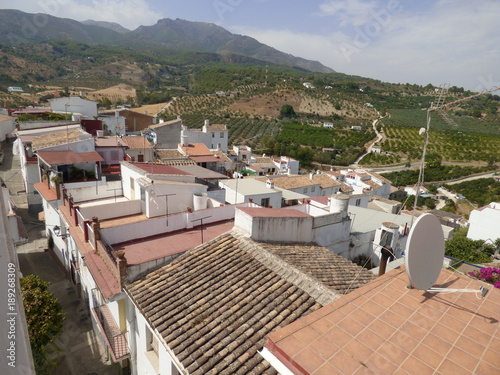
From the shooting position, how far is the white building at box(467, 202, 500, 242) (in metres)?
28.0

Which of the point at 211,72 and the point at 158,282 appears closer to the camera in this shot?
the point at 158,282

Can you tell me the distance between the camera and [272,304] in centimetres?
782

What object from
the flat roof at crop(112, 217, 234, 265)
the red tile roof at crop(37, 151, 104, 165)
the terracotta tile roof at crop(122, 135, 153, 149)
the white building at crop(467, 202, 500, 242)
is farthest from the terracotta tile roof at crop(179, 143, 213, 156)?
the white building at crop(467, 202, 500, 242)

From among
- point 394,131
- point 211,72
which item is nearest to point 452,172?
point 394,131

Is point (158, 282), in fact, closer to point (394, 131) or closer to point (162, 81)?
point (394, 131)

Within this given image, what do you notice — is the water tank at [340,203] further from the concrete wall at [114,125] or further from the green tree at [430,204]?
the green tree at [430,204]

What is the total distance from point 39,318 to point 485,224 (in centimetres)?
3406

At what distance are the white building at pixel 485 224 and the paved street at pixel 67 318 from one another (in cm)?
3154

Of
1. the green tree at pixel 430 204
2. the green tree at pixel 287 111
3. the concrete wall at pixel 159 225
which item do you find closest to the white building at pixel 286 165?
the green tree at pixel 430 204

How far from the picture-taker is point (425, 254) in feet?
19.5

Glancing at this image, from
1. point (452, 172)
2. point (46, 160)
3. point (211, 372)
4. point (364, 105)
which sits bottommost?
point (452, 172)

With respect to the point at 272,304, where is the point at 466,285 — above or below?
above

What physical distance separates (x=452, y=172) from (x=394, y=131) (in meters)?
38.8

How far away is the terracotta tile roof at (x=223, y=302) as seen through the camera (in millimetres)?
6586
